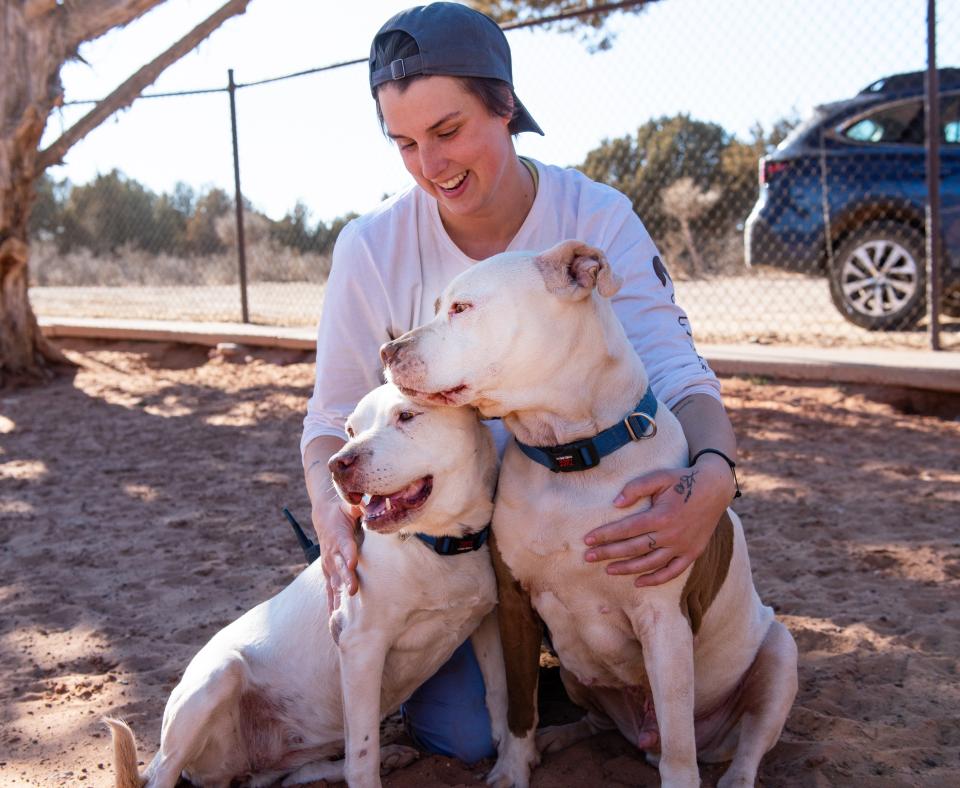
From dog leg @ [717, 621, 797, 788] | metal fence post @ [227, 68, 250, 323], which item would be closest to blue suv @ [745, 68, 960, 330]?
metal fence post @ [227, 68, 250, 323]

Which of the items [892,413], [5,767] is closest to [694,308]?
[892,413]

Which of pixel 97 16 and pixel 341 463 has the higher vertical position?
pixel 97 16

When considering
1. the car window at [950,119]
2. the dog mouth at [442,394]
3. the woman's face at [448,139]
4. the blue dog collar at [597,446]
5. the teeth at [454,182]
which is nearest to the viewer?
the dog mouth at [442,394]

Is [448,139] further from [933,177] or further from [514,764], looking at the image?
[933,177]

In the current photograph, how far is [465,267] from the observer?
2.83 metres

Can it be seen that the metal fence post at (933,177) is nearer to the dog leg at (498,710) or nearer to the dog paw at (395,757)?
the dog leg at (498,710)

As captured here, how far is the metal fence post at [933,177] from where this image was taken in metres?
6.41

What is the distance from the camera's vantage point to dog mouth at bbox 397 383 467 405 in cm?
217

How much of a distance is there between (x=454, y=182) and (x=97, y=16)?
251 inches

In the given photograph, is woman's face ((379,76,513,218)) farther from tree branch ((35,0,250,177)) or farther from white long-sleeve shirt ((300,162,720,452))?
tree branch ((35,0,250,177))

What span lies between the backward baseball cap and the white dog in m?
0.78

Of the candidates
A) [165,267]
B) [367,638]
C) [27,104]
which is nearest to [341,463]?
[367,638]

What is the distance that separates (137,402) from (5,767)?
5.13 meters

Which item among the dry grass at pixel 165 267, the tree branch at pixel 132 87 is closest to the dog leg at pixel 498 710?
the tree branch at pixel 132 87
